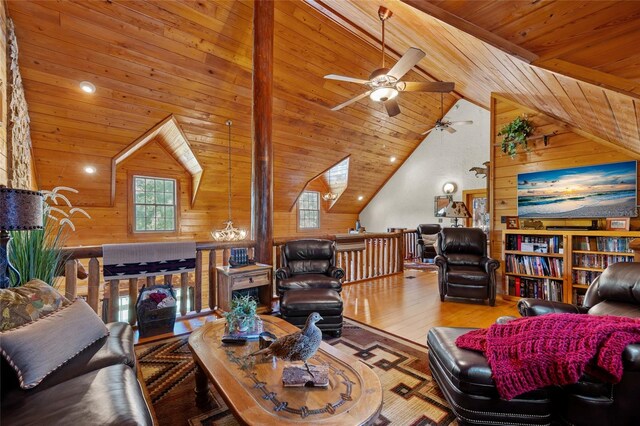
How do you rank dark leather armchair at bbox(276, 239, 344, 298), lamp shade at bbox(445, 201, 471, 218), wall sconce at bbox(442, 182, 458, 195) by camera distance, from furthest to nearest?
wall sconce at bbox(442, 182, 458, 195), lamp shade at bbox(445, 201, 471, 218), dark leather armchair at bbox(276, 239, 344, 298)

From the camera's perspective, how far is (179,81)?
474 centimetres

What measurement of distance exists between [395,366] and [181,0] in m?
4.88

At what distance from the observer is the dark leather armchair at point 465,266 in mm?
4066

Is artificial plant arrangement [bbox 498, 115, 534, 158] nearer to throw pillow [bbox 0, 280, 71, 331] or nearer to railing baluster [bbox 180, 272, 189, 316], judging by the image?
railing baluster [bbox 180, 272, 189, 316]

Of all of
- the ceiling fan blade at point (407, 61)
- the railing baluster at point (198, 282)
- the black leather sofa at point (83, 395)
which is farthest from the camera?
the railing baluster at point (198, 282)

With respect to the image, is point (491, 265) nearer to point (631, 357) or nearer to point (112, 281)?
point (631, 357)

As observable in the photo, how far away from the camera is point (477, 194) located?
7.49 m

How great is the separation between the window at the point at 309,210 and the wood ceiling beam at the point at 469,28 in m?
7.34

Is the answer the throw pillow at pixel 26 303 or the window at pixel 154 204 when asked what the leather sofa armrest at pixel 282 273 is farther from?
the window at pixel 154 204

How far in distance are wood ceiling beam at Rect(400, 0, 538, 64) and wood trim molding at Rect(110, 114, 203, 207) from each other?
4.72 meters


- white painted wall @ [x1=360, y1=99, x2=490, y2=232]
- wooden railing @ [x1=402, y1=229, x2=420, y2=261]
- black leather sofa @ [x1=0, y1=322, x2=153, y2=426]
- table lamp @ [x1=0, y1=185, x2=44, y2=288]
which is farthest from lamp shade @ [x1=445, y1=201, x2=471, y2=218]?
table lamp @ [x1=0, y1=185, x2=44, y2=288]

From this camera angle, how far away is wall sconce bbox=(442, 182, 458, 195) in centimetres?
786

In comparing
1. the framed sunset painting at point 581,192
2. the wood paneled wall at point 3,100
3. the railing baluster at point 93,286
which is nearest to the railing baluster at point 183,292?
the railing baluster at point 93,286

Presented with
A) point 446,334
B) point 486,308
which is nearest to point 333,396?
point 446,334
